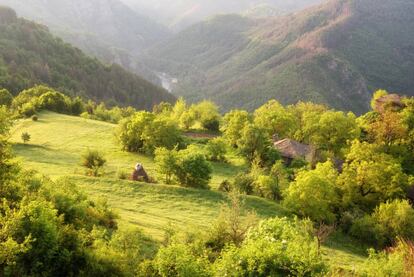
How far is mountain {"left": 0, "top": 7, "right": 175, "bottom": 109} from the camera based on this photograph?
12812 cm

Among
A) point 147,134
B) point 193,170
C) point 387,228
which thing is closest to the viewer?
point 387,228

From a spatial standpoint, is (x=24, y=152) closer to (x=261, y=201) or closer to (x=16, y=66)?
(x=261, y=201)

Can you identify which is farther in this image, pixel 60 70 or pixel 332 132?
pixel 60 70

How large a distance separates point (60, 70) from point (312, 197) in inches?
4721

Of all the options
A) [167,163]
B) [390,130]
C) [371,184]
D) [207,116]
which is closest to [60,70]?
[207,116]

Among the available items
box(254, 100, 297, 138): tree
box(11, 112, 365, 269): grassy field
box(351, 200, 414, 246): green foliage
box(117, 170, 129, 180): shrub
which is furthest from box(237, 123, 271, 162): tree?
box(117, 170, 129, 180): shrub

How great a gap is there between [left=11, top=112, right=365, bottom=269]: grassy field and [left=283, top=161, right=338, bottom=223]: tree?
4.23 ft

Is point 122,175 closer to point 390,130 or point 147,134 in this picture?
point 147,134

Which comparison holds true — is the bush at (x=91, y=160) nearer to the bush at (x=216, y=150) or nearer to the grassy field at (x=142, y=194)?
the grassy field at (x=142, y=194)

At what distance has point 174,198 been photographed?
34.6m

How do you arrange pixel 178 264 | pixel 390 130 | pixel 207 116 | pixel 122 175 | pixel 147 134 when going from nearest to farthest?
pixel 178 264 → pixel 122 175 → pixel 147 134 → pixel 390 130 → pixel 207 116

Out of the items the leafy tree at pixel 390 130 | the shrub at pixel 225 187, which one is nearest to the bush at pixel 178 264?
the shrub at pixel 225 187

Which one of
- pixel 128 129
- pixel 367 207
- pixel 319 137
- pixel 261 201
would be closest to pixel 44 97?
pixel 128 129

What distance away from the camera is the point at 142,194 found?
34.0m
